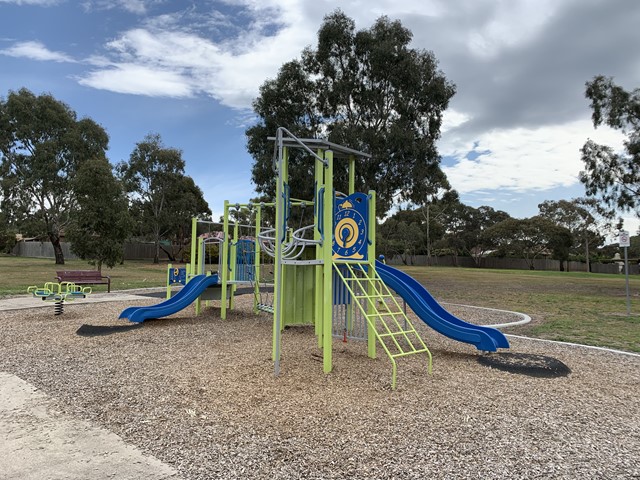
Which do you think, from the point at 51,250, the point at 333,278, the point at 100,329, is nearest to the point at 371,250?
the point at 333,278

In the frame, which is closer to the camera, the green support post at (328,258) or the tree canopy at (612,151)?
the green support post at (328,258)

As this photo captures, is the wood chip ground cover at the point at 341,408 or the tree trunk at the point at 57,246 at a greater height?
the tree trunk at the point at 57,246

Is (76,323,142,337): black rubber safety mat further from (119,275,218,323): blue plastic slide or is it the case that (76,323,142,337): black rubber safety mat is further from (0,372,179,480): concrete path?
(0,372,179,480): concrete path

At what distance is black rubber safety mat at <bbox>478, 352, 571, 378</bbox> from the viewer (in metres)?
5.41

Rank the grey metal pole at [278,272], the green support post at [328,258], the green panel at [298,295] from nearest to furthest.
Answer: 1. the grey metal pole at [278,272]
2. the green support post at [328,258]
3. the green panel at [298,295]

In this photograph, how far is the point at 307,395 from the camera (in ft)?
13.9

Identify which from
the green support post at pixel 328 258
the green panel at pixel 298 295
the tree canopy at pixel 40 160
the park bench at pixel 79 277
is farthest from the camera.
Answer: the tree canopy at pixel 40 160

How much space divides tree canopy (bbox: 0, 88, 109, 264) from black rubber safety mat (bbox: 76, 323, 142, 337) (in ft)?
89.3

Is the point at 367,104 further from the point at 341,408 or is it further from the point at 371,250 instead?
the point at 341,408

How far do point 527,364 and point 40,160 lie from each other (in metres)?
35.9

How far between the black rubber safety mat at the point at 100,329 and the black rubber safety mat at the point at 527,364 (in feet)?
20.4

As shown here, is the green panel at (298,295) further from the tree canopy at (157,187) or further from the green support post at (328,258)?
the tree canopy at (157,187)

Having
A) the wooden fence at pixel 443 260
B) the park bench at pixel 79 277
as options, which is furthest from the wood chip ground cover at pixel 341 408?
the wooden fence at pixel 443 260

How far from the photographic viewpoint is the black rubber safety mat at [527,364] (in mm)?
5410
